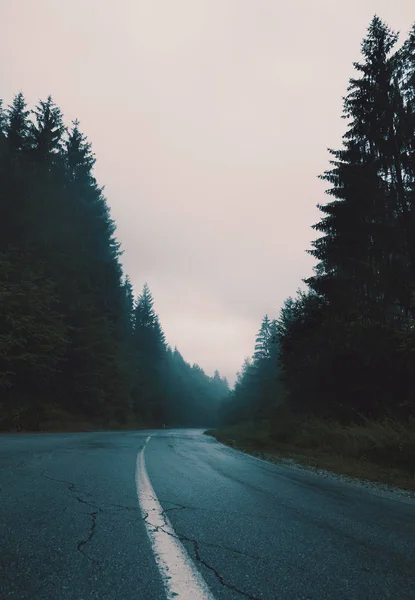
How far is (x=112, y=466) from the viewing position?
6.62 metres

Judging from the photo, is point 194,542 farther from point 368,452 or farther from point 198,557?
point 368,452

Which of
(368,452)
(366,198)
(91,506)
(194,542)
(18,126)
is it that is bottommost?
(91,506)

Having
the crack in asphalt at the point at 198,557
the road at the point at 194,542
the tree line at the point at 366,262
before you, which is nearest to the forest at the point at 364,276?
the tree line at the point at 366,262

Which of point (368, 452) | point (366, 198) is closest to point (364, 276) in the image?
point (366, 198)

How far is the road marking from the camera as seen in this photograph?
71.7 inches

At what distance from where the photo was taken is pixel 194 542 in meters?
2.65

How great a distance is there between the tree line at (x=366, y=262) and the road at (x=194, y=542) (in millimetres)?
10391

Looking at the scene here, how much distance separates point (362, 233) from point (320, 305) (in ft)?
12.6

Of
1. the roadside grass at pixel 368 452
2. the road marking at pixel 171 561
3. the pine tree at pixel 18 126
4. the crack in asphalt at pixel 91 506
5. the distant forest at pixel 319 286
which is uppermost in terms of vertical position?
the pine tree at pixel 18 126

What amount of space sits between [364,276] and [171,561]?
52.6 feet

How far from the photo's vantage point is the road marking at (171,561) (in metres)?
1.82

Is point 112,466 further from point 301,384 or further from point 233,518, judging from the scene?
point 301,384

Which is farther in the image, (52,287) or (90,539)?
(52,287)

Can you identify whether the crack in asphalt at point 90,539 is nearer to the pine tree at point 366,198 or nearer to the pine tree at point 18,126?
the pine tree at point 366,198
